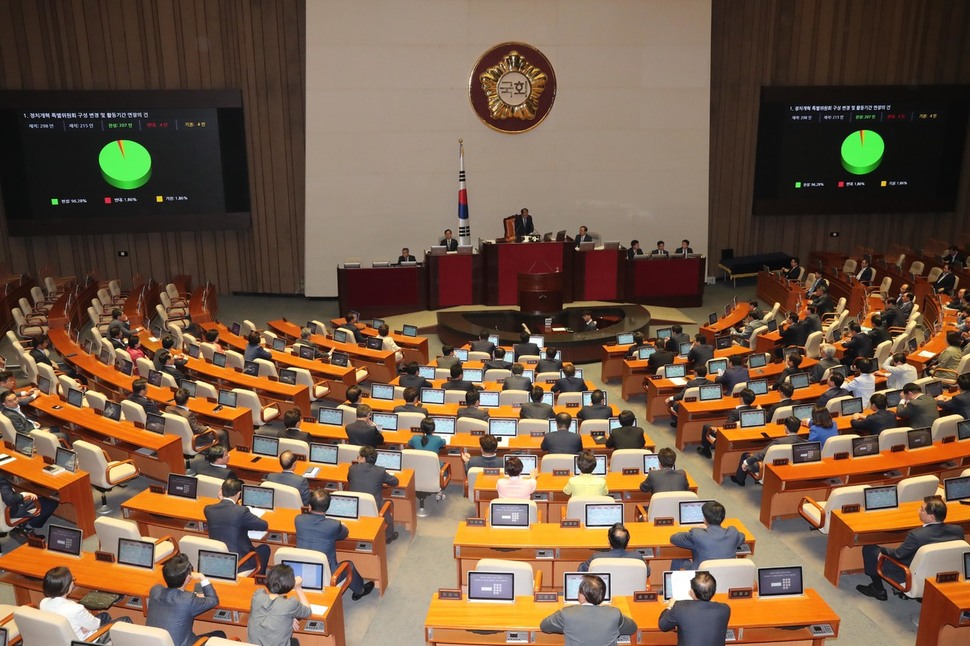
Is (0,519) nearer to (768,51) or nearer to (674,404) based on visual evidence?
(674,404)

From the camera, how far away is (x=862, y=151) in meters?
22.0

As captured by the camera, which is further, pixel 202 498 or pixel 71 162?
pixel 71 162

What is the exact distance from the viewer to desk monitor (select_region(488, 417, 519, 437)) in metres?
10.3

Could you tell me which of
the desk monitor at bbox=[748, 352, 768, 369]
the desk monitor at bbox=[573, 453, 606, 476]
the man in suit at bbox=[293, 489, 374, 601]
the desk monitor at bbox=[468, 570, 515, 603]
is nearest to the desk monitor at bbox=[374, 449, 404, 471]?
the man in suit at bbox=[293, 489, 374, 601]

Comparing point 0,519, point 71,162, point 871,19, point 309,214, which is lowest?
point 0,519

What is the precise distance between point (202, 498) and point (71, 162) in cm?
1440

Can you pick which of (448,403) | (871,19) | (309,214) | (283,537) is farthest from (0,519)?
(871,19)

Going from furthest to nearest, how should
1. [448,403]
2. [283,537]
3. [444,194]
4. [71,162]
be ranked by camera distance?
[444,194], [71,162], [448,403], [283,537]

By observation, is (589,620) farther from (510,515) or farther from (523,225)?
(523,225)

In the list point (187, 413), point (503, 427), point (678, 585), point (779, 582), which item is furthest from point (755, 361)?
point (187, 413)

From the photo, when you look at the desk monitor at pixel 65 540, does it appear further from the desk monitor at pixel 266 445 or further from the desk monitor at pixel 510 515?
the desk monitor at pixel 510 515

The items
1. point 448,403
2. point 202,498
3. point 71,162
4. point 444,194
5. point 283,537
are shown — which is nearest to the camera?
point 283,537

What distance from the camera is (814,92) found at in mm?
21516

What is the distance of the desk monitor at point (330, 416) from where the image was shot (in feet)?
35.3
